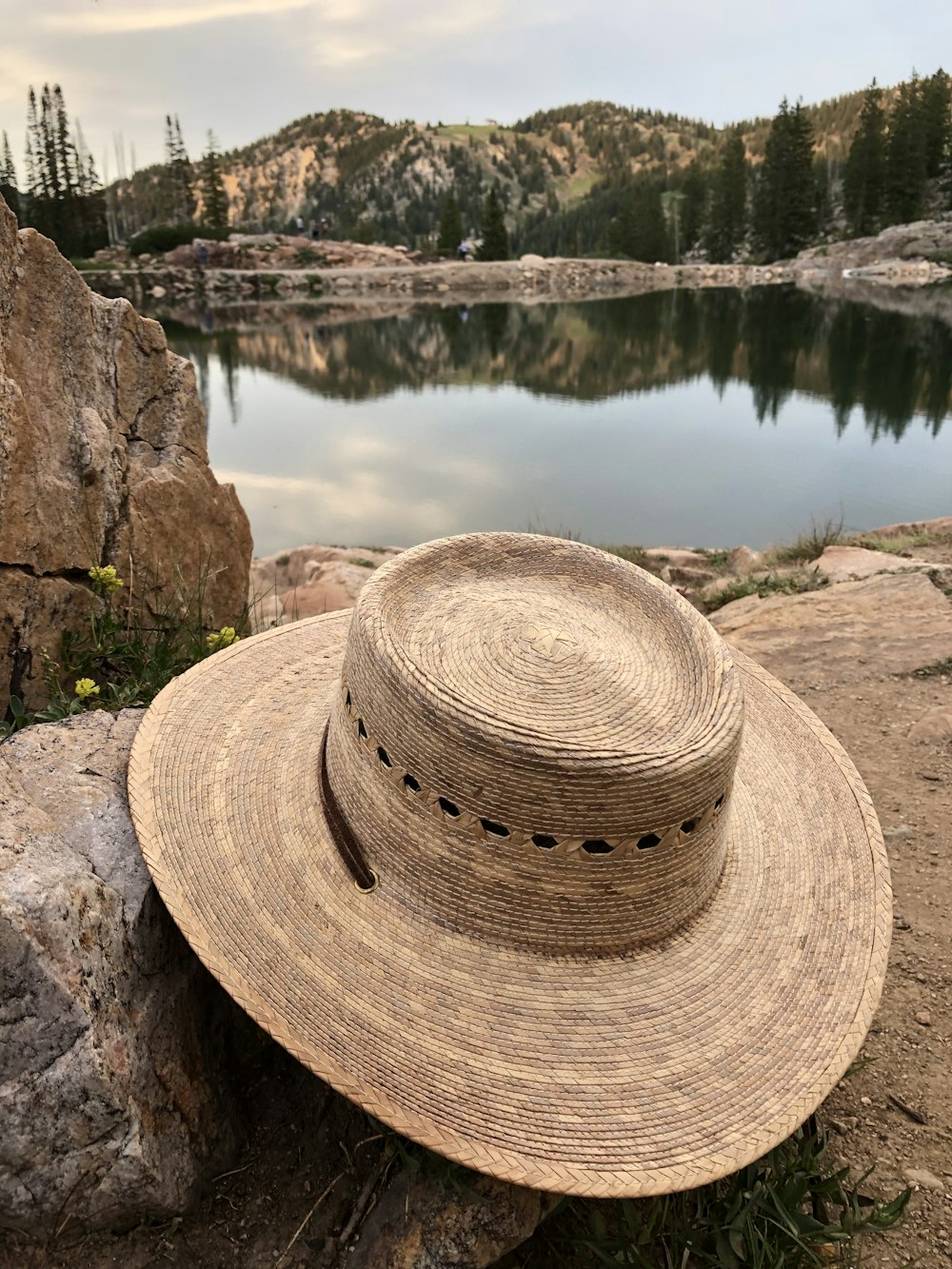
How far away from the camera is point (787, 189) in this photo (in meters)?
62.5

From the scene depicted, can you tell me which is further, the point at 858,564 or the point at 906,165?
the point at 906,165

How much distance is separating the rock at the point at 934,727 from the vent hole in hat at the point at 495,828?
125 inches

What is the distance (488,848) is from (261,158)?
15675 centimetres

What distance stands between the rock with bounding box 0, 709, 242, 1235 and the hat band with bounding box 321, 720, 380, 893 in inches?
18.5

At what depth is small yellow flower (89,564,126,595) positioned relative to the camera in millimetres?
3346

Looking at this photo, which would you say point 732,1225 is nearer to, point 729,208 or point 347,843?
→ point 347,843

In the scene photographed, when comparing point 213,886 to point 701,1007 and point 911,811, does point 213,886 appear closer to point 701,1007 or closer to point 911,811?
point 701,1007

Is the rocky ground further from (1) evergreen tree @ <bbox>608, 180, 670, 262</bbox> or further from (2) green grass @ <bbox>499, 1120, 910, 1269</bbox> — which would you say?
(2) green grass @ <bbox>499, 1120, 910, 1269</bbox>

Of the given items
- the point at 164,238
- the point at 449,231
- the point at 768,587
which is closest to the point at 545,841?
the point at 768,587

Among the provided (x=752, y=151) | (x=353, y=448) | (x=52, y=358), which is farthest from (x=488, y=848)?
(x=752, y=151)

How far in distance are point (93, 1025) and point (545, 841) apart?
104 cm

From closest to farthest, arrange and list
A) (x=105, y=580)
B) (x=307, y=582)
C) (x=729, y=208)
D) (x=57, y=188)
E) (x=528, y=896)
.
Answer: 1. (x=528, y=896)
2. (x=105, y=580)
3. (x=307, y=582)
4. (x=57, y=188)
5. (x=729, y=208)

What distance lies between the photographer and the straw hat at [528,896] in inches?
73.4

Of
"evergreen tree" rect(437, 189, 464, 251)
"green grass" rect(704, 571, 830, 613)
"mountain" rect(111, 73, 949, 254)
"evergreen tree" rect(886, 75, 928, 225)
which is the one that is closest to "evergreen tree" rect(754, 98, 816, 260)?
"evergreen tree" rect(886, 75, 928, 225)
